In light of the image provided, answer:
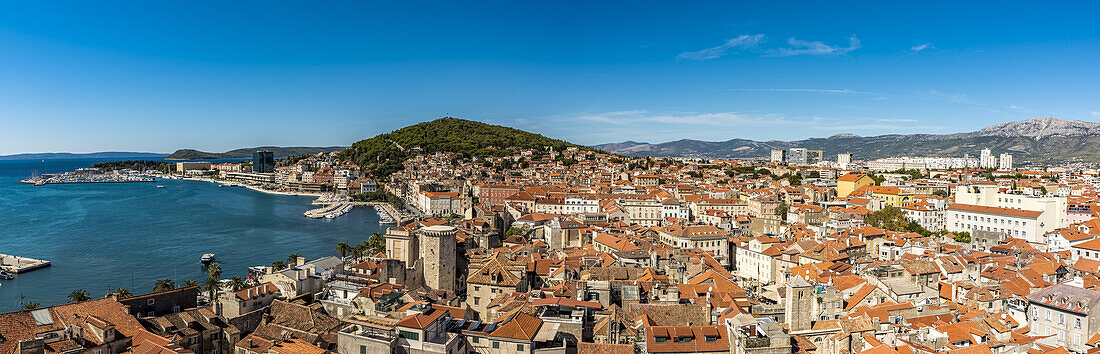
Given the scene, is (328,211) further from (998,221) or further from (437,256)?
(998,221)

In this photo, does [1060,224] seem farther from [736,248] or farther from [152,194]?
[152,194]

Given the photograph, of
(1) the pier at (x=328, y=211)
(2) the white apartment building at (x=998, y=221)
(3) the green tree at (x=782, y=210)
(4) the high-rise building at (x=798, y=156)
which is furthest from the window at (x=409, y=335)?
(4) the high-rise building at (x=798, y=156)

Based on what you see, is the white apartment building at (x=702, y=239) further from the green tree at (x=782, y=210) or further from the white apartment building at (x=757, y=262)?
the green tree at (x=782, y=210)

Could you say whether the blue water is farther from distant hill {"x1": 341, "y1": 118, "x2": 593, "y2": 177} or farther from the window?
distant hill {"x1": 341, "y1": 118, "x2": 593, "y2": 177}

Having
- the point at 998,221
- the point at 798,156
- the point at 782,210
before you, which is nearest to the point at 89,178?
the point at 782,210

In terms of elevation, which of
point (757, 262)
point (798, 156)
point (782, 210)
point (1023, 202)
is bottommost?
point (757, 262)

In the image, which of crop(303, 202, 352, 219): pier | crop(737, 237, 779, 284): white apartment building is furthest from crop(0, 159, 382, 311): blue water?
crop(737, 237, 779, 284): white apartment building


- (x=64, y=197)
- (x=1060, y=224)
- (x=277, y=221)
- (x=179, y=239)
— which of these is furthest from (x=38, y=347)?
(x=64, y=197)
